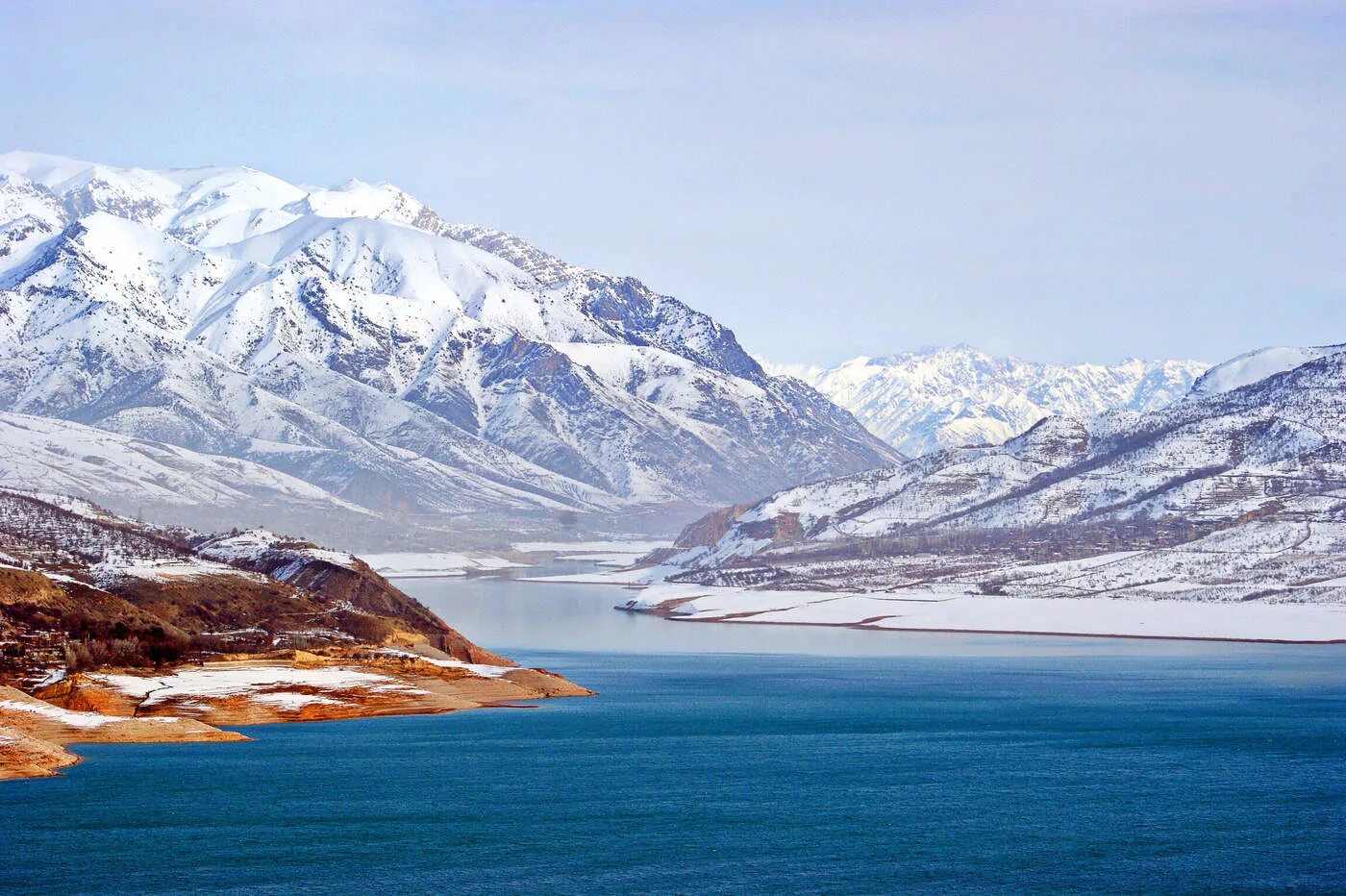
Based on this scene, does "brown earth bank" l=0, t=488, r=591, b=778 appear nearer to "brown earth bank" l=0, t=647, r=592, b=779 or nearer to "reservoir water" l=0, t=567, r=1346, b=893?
"brown earth bank" l=0, t=647, r=592, b=779

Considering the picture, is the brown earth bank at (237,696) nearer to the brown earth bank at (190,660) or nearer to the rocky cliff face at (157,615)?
the brown earth bank at (190,660)

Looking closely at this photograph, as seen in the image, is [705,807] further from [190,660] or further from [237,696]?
[190,660]

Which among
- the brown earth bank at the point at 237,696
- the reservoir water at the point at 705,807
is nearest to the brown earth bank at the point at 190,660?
the brown earth bank at the point at 237,696

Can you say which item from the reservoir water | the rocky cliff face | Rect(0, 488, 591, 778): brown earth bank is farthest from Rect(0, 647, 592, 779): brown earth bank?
the rocky cliff face

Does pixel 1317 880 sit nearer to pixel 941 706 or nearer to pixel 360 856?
pixel 360 856

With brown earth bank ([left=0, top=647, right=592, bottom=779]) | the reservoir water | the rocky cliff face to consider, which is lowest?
the reservoir water

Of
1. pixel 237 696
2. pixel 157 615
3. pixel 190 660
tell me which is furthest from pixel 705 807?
pixel 157 615

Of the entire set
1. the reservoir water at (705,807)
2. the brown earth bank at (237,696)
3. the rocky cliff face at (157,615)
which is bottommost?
the reservoir water at (705,807)

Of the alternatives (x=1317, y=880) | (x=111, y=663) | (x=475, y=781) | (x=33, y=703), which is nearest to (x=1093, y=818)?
(x=1317, y=880)
